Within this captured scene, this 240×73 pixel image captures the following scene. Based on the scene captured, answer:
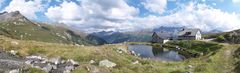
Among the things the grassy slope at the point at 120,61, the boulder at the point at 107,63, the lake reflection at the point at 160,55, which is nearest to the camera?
the grassy slope at the point at 120,61

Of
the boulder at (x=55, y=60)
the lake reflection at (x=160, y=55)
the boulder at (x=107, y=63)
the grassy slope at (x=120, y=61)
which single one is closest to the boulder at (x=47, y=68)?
the grassy slope at (x=120, y=61)

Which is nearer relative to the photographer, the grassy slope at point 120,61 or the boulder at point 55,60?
the grassy slope at point 120,61

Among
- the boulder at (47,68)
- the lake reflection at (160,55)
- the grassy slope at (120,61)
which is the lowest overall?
the lake reflection at (160,55)

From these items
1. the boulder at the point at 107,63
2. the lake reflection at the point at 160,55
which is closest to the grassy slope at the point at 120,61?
the boulder at the point at 107,63

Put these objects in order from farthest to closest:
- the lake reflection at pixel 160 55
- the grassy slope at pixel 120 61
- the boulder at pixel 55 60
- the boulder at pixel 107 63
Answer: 1. the lake reflection at pixel 160 55
2. the boulder at pixel 55 60
3. the boulder at pixel 107 63
4. the grassy slope at pixel 120 61

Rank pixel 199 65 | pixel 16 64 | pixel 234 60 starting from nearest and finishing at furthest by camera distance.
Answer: pixel 16 64, pixel 199 65, pixel 234 60

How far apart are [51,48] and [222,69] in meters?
32.1

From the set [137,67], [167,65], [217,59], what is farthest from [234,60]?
[137,67]

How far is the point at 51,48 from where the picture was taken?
66.6 m

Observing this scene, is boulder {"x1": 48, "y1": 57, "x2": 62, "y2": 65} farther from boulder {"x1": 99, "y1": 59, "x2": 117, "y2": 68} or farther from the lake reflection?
the lake reflection

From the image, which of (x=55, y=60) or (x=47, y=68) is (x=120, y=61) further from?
(x=47, y=68)

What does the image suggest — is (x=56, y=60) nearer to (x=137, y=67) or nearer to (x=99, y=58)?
(x=99, y=58)

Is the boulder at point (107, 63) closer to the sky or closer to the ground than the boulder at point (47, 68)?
closer to the ground

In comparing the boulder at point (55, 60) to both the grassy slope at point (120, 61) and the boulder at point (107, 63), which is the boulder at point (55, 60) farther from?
the boulder at point (107, 63)
